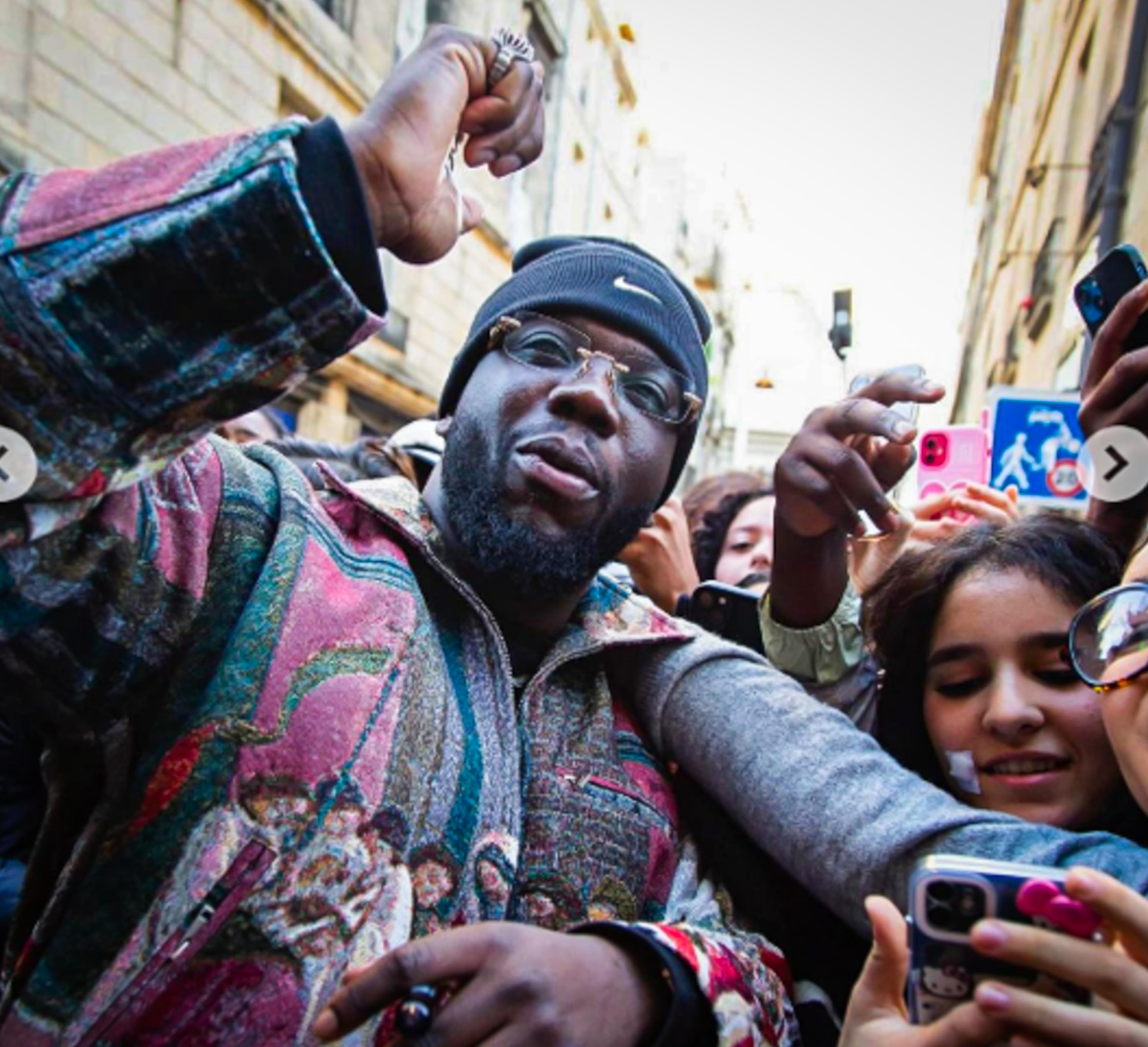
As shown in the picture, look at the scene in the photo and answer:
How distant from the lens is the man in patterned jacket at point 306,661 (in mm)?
977

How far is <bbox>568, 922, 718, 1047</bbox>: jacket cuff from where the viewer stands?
4.37 feet

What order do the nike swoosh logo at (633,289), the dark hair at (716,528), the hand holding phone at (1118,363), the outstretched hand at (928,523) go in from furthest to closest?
the dark hair at (716,528) → the outstretched hand at (928,523) → the nike swoosh logo at (633,289) → the hand holding phone at (1118,363)

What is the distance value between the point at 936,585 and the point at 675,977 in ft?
3.06

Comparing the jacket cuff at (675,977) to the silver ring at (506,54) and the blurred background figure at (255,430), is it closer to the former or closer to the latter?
the silver ring at (506,54)

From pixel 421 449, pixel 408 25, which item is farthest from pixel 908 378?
pixel 408 25

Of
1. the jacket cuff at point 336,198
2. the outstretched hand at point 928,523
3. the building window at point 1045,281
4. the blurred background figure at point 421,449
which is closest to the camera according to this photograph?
the jacket cuff at point 336,198

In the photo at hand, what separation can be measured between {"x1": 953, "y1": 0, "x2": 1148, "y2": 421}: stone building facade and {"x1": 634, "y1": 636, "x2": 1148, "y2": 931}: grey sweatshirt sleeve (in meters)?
1.06

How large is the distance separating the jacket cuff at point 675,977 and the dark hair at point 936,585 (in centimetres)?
68

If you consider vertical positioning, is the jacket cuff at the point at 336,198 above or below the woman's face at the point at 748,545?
above

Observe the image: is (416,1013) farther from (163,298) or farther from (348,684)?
(163,298)

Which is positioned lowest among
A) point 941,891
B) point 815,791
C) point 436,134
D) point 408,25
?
point 815,791

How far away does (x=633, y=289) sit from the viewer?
6.71 feet

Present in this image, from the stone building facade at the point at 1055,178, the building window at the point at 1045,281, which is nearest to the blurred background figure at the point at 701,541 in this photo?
the stone building facade at the point at 1055,178

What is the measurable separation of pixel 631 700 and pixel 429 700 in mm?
479
